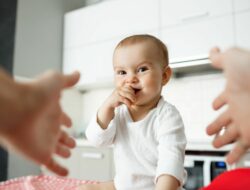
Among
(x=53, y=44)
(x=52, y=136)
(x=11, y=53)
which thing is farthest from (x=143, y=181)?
(x=53, y=44)

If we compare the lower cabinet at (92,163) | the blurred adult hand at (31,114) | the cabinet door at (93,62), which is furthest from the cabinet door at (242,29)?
the blurred adult hand at (31,114)

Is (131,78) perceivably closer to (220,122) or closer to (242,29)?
(220,122)

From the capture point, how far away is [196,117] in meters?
2.31

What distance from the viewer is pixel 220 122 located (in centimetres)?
51

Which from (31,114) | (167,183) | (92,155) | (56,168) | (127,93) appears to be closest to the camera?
(31,114)

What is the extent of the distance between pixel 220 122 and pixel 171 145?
276mm

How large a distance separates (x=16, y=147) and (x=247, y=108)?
35cm

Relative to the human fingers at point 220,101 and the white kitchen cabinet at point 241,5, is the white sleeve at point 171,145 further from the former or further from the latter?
the white kitchen cabinet at point 241,5

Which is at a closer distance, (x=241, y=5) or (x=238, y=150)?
(x=238, y=150)

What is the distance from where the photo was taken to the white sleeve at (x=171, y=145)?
722 mm

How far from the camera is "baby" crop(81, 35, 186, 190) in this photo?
818 millimetres

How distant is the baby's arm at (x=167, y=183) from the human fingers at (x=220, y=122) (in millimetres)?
220

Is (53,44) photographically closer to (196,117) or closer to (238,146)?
(196,117)

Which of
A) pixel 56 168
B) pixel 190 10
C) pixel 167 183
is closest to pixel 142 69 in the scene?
pixel 167 183
